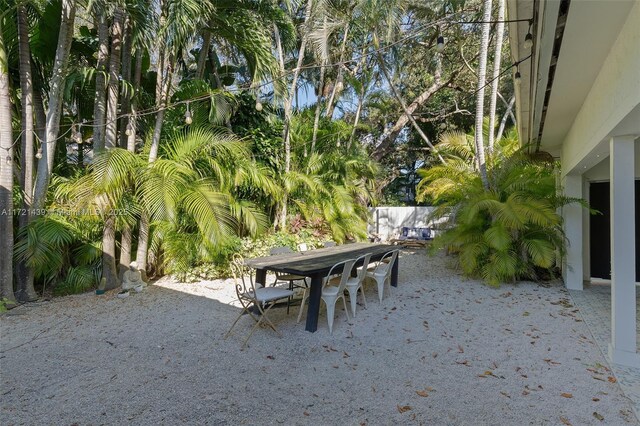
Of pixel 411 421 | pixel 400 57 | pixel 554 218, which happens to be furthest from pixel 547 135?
pixel 400 57

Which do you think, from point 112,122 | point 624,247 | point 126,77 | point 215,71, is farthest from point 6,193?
point 624,247

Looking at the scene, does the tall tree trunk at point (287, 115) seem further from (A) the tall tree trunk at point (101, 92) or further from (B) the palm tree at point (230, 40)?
(A) the tall tree trunk at point (101, 92)

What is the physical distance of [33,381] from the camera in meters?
3.03

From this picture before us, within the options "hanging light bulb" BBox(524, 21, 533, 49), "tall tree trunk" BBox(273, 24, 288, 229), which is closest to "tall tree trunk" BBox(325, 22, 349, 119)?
"tall tree trunk" BBox(273, 24, 288, 229)

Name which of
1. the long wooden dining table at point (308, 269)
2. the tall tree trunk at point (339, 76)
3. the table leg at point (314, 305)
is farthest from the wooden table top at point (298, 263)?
the tall tree trunk at point (339, 76)

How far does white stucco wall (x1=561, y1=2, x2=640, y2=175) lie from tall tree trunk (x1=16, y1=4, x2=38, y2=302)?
7.61 metres

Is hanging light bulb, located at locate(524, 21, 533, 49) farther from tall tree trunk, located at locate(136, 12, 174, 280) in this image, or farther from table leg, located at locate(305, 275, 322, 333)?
tall tree trunk, located at locate(136, 12, 174, 280)

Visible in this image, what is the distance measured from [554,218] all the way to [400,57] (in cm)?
941

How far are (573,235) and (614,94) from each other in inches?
161

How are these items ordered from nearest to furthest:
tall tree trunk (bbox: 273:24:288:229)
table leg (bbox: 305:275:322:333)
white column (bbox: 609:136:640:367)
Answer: white column (bbox: 609:136:640:367), table leg (bbox: 305:275:322:333), tall tree trunk (bbox: 273:24:288:229)

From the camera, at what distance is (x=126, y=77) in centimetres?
649

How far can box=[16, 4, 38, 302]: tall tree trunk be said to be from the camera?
541 cm

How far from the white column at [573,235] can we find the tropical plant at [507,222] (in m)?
0.17

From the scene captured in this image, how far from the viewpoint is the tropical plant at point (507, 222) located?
6.08 meters
